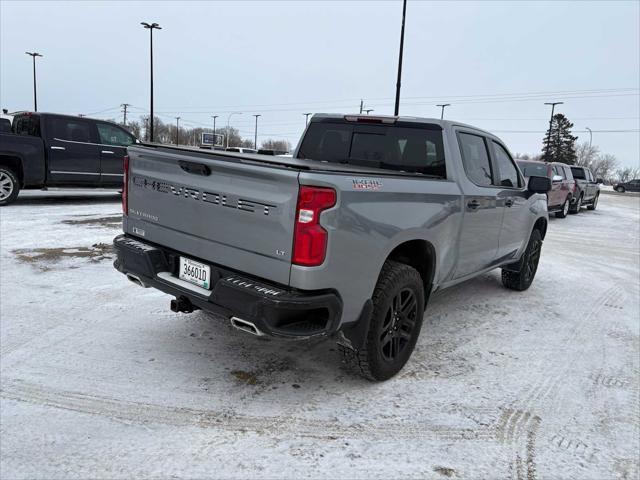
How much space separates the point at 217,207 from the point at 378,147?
1888 mm

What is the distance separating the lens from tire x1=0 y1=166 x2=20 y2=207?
9664 mm

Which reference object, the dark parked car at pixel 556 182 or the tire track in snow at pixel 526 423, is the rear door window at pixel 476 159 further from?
the dark parked car at pixel 556 182

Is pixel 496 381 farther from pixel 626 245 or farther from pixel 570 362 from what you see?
pixel 626 245

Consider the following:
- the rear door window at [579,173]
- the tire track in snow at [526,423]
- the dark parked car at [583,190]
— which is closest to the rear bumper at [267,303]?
the tire track in snow at [526,423]

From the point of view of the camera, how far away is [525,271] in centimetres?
620

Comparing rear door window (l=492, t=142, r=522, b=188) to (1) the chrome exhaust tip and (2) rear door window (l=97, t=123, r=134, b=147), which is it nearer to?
(1) the chrome exhaust tip

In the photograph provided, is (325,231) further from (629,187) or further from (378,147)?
(629,187)

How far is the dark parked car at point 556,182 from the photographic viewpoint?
13664mm

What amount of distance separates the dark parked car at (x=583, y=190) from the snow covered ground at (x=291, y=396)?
45.6ft

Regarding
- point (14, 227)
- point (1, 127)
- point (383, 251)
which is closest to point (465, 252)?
point (383, 251)

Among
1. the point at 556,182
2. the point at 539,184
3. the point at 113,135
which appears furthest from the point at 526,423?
the point at 556,182

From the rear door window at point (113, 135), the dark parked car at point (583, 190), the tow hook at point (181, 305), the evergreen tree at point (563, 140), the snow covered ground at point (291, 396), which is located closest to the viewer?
the snow covered ground at point (291, 396)

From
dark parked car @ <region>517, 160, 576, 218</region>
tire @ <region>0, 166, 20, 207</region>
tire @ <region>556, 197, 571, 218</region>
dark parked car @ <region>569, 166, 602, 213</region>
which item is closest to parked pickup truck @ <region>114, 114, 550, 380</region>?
tire @ <region>0, 166, 20, 207</region>

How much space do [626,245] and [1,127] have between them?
1365 cm
